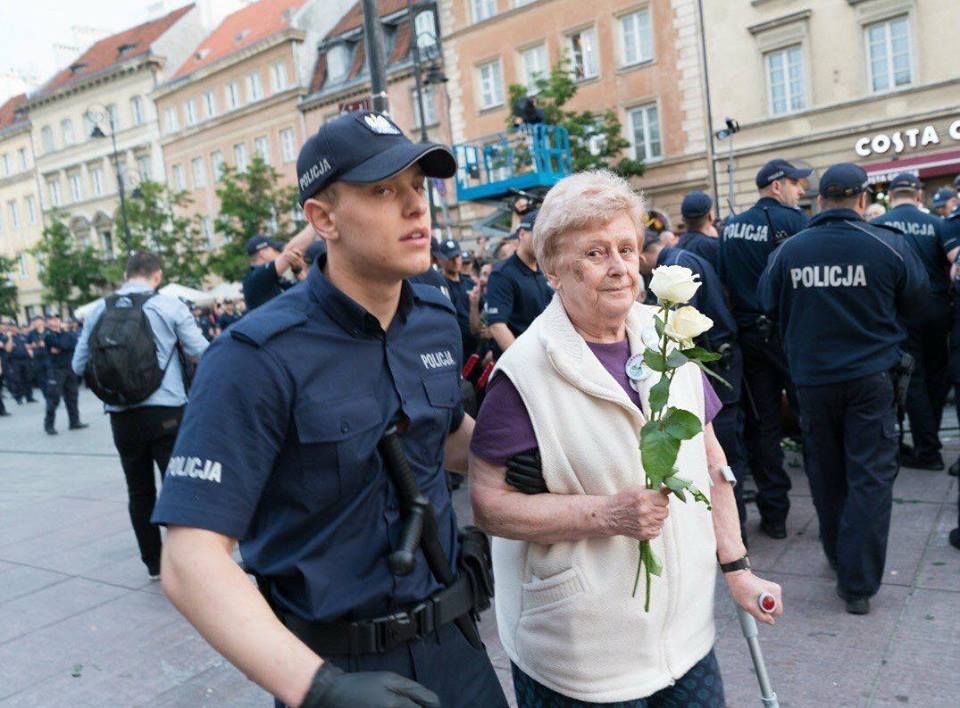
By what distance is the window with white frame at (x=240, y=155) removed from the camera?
136ft

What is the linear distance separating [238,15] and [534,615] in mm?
50722

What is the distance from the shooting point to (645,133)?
25781 millimetres

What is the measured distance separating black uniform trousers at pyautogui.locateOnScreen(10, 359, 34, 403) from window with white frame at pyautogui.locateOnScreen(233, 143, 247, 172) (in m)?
22.1

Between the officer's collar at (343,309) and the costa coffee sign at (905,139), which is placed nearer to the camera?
the officer's collar at (343,309)

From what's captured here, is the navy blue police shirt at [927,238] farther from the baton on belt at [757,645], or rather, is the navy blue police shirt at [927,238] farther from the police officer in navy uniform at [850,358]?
the baton on belt at [757,645]

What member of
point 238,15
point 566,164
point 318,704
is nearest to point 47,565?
point 318,704

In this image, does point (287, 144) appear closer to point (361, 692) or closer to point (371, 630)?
point (371, 630)

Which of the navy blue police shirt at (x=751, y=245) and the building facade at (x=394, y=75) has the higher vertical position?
the building facade at (x=394, y=75)

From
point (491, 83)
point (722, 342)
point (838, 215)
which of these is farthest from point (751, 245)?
point (491, 83)

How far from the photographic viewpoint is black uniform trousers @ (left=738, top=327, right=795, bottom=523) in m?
4.90

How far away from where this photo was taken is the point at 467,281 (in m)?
8.00

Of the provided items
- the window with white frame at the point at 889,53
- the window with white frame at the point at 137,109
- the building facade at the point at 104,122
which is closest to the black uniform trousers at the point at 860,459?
the window with white frame at the point at 889,53

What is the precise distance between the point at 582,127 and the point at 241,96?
23.6m

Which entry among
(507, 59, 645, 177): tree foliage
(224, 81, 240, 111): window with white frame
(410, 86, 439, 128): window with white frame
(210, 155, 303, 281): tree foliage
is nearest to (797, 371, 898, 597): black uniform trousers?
(507, 59, 645, 177): tree foliage
